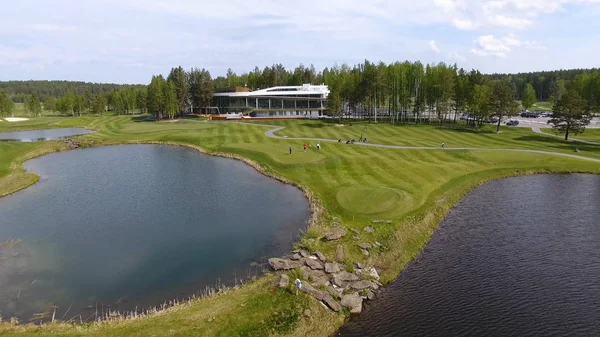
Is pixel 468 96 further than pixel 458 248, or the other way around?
pixel 468 96

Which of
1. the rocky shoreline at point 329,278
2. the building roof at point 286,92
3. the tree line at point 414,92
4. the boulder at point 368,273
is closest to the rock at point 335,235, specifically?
the rocky shoreline at point 329,278

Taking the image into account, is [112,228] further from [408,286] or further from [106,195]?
[408,286]

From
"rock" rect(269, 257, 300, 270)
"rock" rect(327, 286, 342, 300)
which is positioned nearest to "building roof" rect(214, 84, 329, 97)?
"rock" rect(269, 257, 300, 270)

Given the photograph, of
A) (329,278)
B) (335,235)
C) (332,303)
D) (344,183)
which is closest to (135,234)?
(335,235)

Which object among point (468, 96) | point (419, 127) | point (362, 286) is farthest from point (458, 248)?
point (468, 96)

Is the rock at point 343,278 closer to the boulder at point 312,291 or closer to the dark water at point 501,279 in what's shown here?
the boulder at point 312,291

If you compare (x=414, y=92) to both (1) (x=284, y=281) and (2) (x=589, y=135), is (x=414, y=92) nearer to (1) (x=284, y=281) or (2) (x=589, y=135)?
(2) (x=589, y=135)

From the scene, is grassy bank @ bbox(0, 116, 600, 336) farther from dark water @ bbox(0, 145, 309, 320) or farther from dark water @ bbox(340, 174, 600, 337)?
dark water @ bbox(0, 145, 309, 320)
